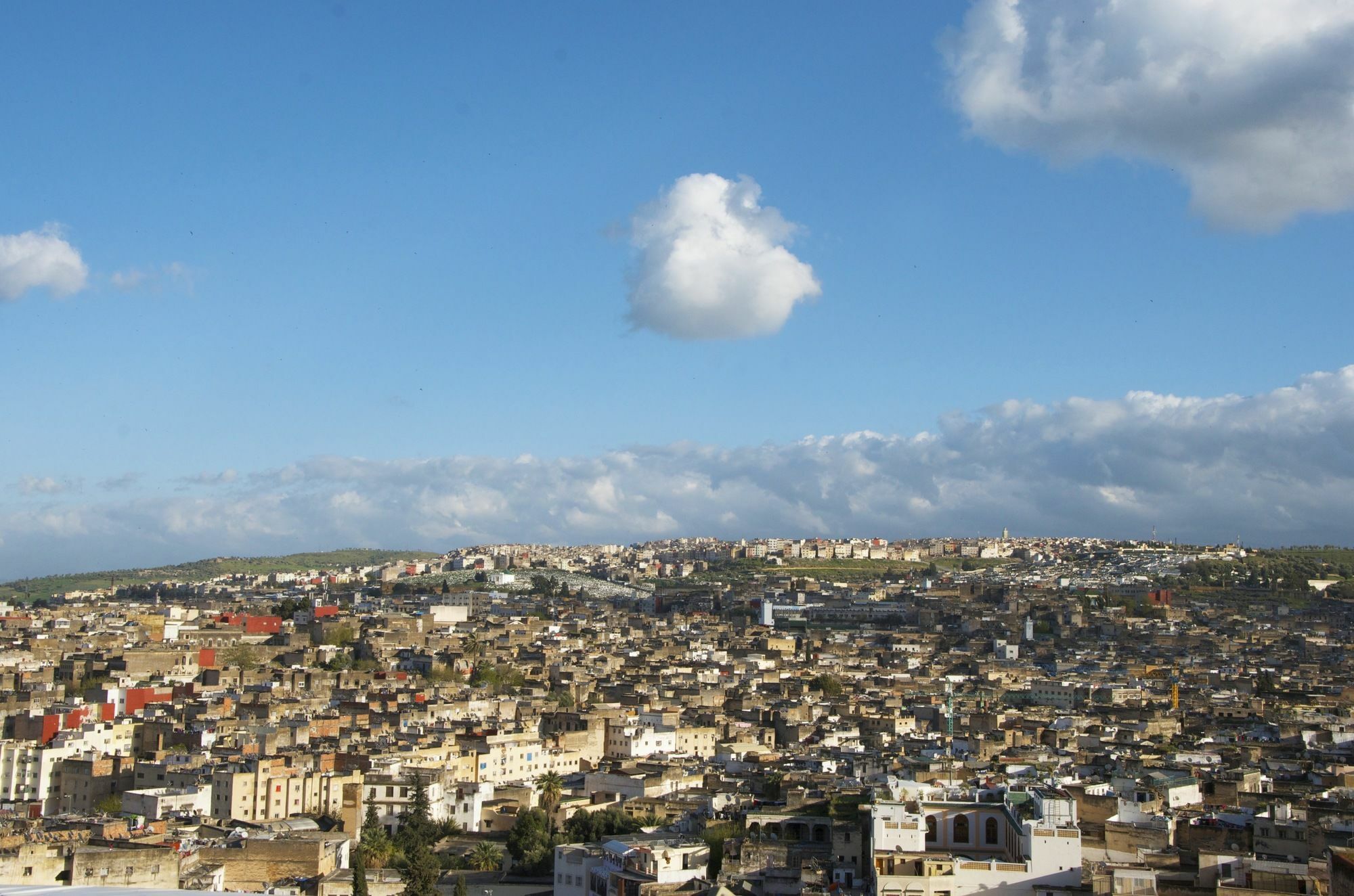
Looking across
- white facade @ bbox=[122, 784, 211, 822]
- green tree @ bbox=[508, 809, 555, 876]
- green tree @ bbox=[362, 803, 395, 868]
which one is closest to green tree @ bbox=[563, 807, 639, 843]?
green tree @ bbox=[508, 809, 555, 876]

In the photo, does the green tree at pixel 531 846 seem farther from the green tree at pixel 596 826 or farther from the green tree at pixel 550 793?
the green tree at pixel 550 793

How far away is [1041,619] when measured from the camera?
8600 cm

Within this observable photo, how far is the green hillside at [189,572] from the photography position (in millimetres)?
125625

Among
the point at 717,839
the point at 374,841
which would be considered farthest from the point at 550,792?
the point at 717,839

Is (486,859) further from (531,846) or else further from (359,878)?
(359,878)

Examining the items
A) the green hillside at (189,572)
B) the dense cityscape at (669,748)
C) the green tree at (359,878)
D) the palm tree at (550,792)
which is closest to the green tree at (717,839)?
the dense cityscape at (669,748)

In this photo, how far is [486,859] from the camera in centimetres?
2541

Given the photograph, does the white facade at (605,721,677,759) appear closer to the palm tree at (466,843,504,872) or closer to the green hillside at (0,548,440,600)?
the palm tree at (466,843,504,872)

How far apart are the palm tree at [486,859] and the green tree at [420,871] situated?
21.6 inches

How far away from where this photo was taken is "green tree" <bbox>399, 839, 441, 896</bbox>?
68.3 ft

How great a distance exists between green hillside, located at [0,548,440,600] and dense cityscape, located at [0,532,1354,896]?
40.5 meters

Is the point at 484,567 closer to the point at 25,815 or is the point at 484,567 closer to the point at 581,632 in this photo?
the point at 581,632

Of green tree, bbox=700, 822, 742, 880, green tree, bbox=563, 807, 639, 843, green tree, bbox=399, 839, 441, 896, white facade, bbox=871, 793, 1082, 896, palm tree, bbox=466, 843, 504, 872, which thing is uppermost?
white facade, bbox=871, 793, 1082, 896

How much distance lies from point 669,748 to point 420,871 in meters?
16.1
